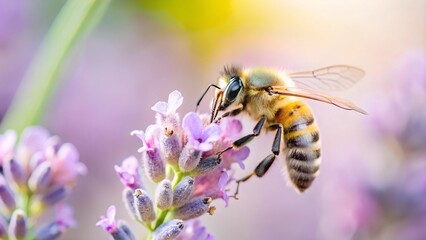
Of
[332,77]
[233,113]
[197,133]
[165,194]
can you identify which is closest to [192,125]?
[197,133]

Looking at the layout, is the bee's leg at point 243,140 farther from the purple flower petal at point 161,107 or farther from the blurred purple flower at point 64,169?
the blurred purple flower at point 64,169

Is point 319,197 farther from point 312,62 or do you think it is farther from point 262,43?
point 262,43

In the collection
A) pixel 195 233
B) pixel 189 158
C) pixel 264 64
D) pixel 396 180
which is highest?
pixel 264 64

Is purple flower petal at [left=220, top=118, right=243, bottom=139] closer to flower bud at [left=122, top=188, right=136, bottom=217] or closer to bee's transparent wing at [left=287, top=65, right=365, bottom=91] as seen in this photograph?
flower bud at [left=122, top=188, right=136, bottom=217]

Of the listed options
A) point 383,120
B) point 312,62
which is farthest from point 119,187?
point 312,62

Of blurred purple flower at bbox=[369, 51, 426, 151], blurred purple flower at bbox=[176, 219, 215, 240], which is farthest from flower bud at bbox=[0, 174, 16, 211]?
blurred purple flower at bbox=[369, 51, 426, 151]

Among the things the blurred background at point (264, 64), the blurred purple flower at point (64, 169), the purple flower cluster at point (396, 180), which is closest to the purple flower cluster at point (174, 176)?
the blurred purple flower at point (64, 169)

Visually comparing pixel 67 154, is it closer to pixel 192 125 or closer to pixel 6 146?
pixel 6 146
